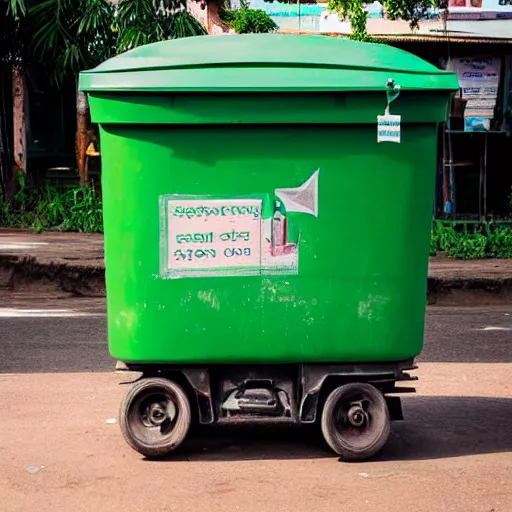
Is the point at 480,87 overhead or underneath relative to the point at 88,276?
overhead

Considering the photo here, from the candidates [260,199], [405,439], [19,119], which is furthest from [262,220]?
[19,119]

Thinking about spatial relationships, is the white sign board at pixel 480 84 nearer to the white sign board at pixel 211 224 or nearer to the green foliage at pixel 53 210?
the green foliage at pixel 53 210

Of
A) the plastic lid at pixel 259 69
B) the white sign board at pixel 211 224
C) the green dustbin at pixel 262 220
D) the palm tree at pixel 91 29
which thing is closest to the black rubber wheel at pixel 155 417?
the green dustbin at pixel 262 220

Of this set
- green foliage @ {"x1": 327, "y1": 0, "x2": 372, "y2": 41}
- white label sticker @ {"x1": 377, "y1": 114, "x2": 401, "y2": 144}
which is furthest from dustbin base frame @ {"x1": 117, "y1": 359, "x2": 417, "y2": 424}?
green foliage @ {"x1": 327, "y1": 0, "x2": 372, "y2": 41}

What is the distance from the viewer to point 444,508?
172 inches

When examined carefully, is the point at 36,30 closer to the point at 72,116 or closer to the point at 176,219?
the point at 72,116

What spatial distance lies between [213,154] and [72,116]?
1232 cm

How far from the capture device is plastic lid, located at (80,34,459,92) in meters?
4.84

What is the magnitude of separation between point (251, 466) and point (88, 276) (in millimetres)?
6459

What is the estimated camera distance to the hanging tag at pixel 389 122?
487 centimetres

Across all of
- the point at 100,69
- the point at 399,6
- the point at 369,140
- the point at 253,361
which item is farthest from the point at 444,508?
the point at 399,6

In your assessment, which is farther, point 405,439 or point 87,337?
point 87,337

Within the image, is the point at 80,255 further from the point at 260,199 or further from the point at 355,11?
the point at 260,199

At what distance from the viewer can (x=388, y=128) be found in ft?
16.1
